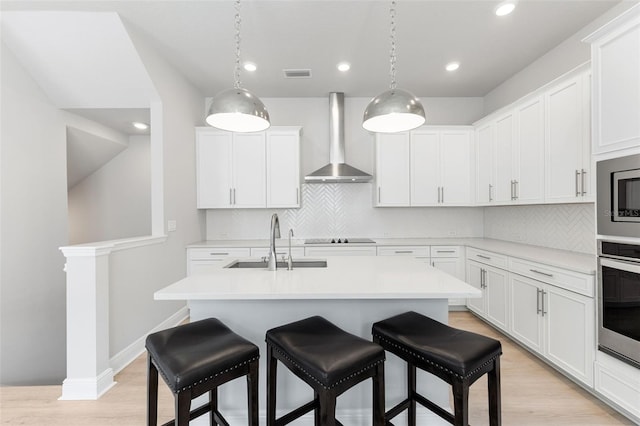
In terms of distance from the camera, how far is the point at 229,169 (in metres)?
4.09

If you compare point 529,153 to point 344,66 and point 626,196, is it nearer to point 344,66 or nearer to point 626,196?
point 626,196

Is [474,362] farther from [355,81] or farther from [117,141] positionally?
[117,141]

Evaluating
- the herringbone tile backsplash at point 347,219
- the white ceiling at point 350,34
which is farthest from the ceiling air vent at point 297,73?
the herringbone tile backsplash at point 347,219

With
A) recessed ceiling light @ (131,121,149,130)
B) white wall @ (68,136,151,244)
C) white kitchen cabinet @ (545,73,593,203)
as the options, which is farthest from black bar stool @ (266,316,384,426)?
white wall @ (68,136,151,244)

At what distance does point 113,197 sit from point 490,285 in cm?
545

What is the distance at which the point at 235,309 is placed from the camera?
182 cm

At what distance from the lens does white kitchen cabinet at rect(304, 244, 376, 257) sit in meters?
3.80

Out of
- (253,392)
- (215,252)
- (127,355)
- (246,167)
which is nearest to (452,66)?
(246,167)

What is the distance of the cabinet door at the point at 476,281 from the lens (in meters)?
3.43

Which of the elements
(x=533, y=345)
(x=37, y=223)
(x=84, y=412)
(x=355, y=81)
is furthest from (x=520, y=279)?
(x=37, y=223)

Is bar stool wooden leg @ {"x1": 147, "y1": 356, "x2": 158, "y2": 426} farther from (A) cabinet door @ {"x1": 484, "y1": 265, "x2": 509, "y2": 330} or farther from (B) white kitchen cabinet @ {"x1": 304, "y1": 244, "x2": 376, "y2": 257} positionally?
(A) cabinet door @ {"x1": 484, "y1": 265, "x2": 509, "y2": 330}

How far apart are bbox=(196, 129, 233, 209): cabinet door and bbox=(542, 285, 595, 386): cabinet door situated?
3.60m

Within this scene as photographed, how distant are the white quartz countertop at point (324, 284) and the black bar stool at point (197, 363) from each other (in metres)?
0.19

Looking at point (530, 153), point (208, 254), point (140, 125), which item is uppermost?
point (140, 125)
